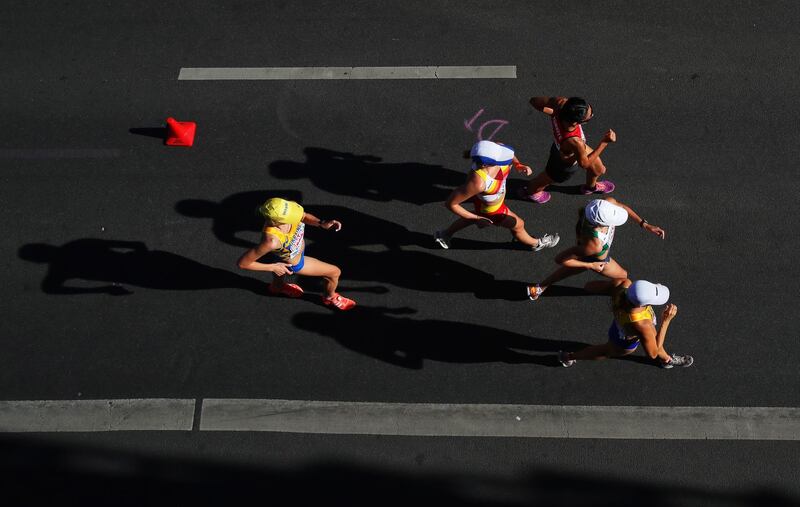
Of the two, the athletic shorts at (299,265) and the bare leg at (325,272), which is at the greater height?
the athletic shorts at (299,265)

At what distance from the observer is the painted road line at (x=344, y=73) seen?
324 inches

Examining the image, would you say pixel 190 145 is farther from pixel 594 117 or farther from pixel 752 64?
pixel 752 64

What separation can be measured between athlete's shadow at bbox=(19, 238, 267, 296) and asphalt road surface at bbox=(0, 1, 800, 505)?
27mm

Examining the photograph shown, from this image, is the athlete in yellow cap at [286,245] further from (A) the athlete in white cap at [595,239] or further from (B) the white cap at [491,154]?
(A) the athlete in white cap at [595,239]

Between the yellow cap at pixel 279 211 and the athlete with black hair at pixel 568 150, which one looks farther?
the athlete with black hair at pixel 568 150

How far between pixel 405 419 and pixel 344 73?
15.7ft

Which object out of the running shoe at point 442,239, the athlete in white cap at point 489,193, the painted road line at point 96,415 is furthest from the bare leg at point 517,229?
the painted road line at point 96,415

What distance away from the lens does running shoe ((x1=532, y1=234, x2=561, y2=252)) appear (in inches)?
274

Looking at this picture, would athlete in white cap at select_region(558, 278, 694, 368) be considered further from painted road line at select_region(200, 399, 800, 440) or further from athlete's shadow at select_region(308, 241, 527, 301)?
athlete's shadow at select_region(308, 241, 527, 301)

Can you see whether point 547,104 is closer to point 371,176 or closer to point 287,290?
point 371,176

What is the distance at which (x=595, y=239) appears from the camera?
5.56 meters

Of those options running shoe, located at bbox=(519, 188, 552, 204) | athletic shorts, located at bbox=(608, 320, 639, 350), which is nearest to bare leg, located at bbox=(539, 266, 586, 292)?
athletic shorts, located at bbox=(608, 320, 639, 350)

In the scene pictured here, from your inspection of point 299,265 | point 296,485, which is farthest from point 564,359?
point 296,485

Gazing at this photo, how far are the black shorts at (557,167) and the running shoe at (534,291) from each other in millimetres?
1242
